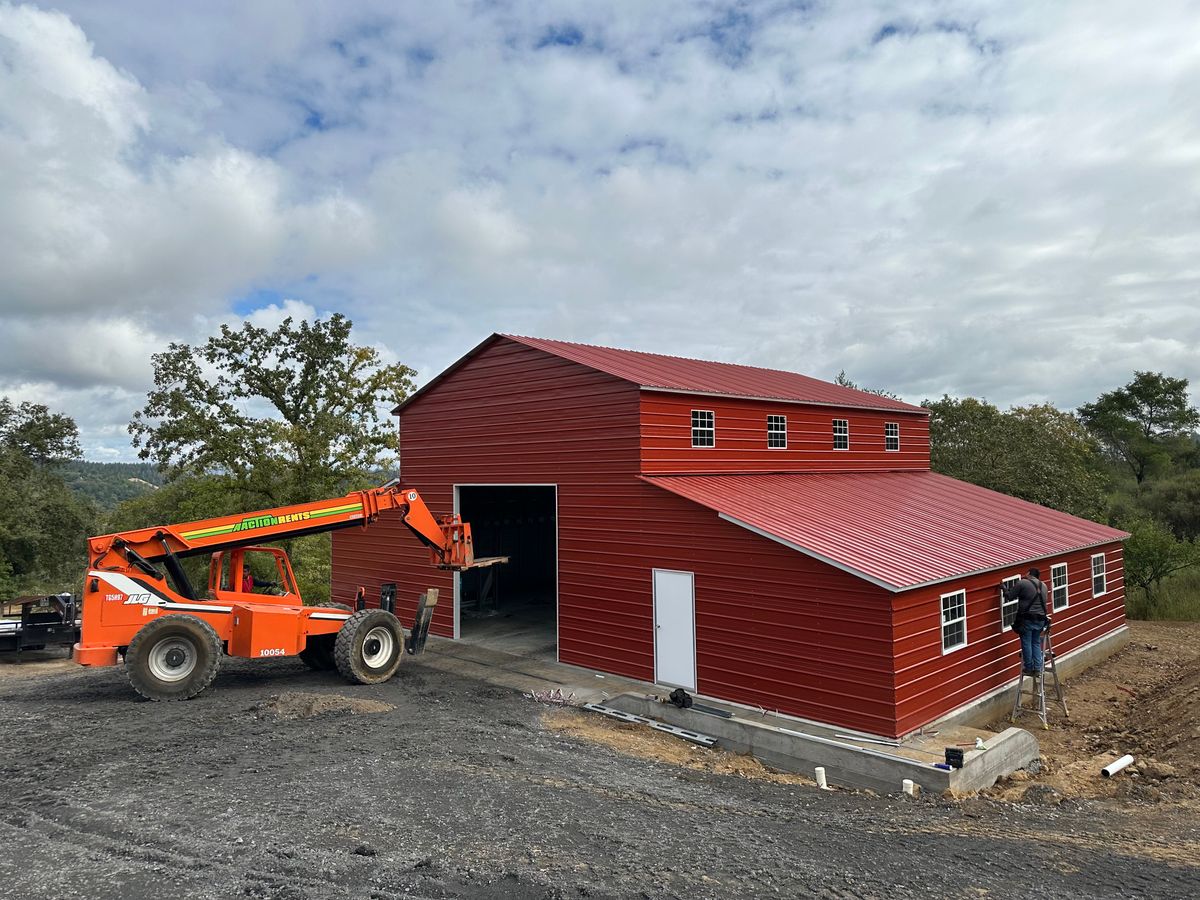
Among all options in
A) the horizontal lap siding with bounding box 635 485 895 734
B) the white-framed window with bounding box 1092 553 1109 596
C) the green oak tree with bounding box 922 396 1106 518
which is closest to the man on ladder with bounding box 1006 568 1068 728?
the horizontal lap siding with bounding box 635 485 895 734

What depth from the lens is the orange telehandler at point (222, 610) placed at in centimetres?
1209

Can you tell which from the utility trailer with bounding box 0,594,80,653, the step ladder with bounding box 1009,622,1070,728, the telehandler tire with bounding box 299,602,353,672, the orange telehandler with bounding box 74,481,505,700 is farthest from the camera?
the utility trailer with bounding box 0,594,80,653

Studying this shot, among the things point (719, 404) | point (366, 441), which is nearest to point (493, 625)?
point (719, 404)

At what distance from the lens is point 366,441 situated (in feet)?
110

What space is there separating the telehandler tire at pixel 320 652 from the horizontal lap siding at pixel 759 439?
733cm

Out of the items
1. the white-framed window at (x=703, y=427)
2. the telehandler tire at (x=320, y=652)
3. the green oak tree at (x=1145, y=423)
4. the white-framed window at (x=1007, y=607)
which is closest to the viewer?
the white-framed window at (x=1007, y=607)

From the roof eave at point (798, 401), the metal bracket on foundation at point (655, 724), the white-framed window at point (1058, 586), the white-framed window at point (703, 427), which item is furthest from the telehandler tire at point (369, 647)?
the white-framed window at point (1058, 586)

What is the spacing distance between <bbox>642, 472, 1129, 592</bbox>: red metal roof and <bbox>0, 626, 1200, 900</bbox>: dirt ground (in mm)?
3625

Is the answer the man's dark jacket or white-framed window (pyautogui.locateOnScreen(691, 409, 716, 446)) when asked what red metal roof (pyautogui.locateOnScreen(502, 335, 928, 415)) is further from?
the man's dark jacket

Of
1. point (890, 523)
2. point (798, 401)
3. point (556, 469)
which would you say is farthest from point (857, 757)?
point (798, 401)

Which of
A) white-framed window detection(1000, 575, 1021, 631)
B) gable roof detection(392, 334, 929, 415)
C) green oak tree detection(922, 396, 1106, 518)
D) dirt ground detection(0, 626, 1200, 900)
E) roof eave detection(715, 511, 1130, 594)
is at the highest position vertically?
gable roof detection(392, 334, 929, 415)

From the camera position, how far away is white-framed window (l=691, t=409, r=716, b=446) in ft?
53.8

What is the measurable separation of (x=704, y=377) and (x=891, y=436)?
8.34m

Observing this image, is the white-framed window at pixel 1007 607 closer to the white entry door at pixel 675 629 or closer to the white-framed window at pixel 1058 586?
the white-framed window at pixel 1058 586
